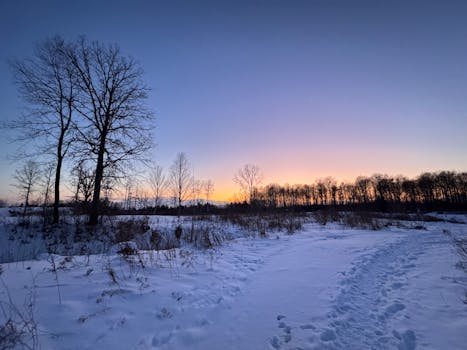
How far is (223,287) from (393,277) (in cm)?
360

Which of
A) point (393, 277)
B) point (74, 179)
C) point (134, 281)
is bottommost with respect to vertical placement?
point (393, 277)

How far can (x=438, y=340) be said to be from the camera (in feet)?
6.69

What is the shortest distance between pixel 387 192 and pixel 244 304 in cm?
8748

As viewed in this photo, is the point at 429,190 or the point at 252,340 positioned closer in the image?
the point at 252,340

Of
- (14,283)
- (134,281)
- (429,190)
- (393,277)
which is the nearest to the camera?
(14,283)

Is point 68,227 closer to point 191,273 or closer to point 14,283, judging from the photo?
point 14,283

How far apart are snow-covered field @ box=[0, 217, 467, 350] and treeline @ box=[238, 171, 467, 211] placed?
123 ft

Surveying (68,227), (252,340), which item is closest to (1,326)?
(252,340)

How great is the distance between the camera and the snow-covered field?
83.4 inches

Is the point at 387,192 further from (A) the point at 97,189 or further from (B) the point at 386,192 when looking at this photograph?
(A) the point at 97,189

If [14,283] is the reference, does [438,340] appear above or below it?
below

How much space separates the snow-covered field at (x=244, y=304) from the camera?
212 cm

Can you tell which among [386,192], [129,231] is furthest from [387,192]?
[129,231]

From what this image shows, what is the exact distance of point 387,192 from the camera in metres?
69.3
